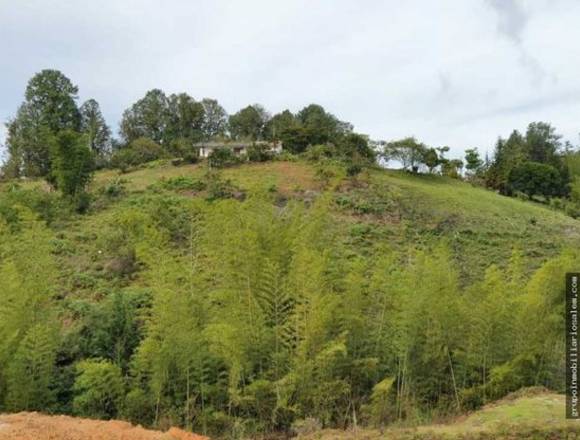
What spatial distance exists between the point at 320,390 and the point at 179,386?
214cm

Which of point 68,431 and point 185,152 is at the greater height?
point 185,152

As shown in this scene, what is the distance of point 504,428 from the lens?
620cm

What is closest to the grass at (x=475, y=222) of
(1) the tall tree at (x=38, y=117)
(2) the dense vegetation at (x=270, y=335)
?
(2) the dense vegetation at (x=270, y=335)

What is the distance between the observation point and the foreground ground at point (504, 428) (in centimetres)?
605

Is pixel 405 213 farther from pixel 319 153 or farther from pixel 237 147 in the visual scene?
pixel 237 147

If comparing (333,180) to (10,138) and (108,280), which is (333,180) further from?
(10,138)

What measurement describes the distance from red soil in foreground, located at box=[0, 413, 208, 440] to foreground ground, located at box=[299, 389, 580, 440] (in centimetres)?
181

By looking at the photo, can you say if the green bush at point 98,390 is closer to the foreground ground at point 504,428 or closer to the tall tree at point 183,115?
the foreground ground at point 504,428

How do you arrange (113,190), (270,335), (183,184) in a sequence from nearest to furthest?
(270,335) < (113,190) < (183,184)

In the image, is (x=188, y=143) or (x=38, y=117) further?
(x=188, y=143)

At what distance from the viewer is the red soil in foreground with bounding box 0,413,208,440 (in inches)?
245

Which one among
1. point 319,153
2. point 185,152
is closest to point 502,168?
point 319,153

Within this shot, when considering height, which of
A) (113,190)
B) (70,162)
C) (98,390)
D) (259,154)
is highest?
(259,154)

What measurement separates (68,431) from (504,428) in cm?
488
